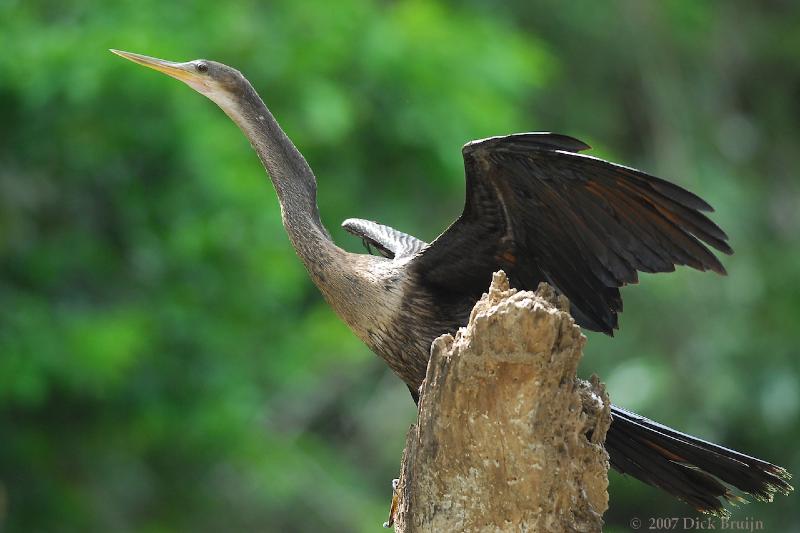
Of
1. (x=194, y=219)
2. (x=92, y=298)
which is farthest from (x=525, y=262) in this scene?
(x=92, y=298)

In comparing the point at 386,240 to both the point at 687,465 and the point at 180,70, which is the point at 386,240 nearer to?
the point at 180,70

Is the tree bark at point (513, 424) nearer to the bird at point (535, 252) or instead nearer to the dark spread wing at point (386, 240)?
the bird at point (535, 252)

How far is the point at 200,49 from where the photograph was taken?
10094mm

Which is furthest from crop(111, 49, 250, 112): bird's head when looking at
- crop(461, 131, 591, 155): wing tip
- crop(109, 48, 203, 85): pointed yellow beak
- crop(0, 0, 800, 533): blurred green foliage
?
crop(0, 0, 800, 533): blurred green foliage

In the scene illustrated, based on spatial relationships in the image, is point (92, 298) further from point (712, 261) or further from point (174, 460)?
point (712, 261)

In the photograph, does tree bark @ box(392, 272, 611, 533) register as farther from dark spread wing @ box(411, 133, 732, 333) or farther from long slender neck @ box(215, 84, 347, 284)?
long slender neck @ box(215, 84, 347, 284)

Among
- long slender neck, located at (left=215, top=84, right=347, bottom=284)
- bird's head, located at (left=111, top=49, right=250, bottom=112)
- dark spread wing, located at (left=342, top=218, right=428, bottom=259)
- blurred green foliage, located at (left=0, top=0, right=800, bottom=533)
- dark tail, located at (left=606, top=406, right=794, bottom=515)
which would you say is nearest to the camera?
dark tail, located at (left=606, top=406, right=794, bottom=515)

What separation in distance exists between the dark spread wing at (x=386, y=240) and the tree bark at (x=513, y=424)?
1476 millimetres

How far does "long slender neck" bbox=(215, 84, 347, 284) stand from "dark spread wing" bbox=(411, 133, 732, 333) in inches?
18.3

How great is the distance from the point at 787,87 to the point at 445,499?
42.5 ft

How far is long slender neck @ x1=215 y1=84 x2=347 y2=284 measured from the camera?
5266 millimetres

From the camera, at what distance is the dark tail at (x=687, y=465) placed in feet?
15.4

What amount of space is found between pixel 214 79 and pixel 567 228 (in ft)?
5.44

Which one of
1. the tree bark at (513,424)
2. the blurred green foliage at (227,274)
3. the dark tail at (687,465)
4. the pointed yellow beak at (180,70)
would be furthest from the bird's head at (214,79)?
the blurred green foliage at (227,274)
